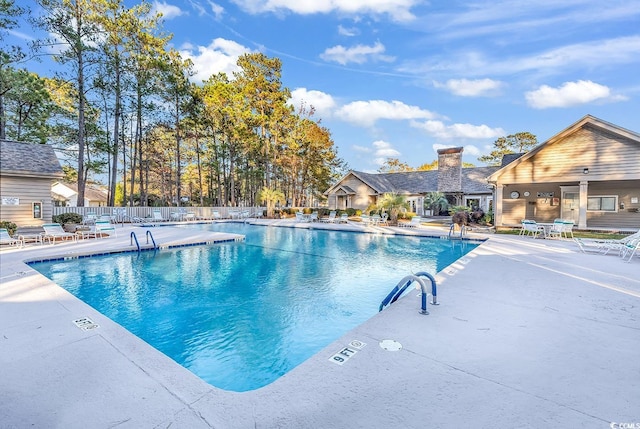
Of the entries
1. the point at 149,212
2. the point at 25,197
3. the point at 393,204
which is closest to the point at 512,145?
the point at 393,204

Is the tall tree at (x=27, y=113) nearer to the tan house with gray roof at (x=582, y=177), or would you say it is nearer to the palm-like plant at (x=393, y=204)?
the palm-like plant at (x=393, y=204)

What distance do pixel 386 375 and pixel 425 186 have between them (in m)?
26.9

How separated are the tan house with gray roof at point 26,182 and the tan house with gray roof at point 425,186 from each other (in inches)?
785

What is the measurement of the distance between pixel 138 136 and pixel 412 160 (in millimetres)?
46998

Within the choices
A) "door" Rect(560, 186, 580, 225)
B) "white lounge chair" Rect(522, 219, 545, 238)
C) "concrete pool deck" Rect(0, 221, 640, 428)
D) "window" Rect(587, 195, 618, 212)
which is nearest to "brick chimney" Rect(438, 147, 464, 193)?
"door" Rect(560, 186, 580, 225)

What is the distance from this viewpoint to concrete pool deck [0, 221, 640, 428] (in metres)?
2.13

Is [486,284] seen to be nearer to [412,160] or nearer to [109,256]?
[109,256]

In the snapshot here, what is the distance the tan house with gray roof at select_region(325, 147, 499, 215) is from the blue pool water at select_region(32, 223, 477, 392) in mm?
15399

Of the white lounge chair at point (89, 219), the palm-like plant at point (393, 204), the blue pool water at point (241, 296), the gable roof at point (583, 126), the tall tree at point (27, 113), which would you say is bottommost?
the blue pool water at point (241, 296)

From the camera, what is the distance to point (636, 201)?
14938mm

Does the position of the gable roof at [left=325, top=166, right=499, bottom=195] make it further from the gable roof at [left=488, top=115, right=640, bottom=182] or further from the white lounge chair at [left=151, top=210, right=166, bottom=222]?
the white lounge chair at [left=151, top=210, right=166, bottom=222]

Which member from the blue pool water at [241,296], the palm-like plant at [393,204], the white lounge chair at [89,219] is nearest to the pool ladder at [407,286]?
the blue pool water at [241,296]

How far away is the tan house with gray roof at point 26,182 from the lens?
42.4 ft

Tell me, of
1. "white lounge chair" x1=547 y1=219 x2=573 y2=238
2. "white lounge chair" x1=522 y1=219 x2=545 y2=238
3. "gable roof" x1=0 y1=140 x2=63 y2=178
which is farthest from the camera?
"white lounge chair" x1=522 y1=219 x2=545 y2=238
